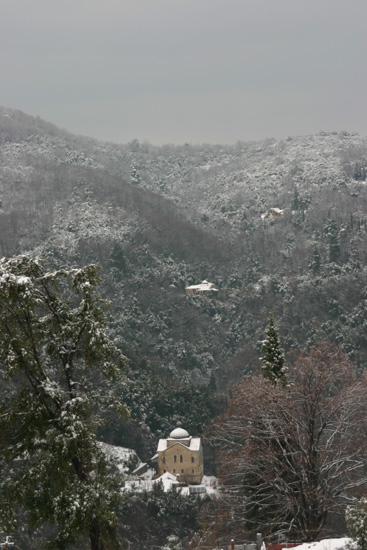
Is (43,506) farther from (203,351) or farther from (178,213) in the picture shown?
(178,213)

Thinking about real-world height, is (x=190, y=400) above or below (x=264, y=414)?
below

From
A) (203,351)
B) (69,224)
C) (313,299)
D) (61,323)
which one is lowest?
(203,351)

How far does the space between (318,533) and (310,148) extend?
170927 millimetres

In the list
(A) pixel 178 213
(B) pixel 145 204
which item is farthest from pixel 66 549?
(A) pixel 178 213

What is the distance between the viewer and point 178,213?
13450 centimetres

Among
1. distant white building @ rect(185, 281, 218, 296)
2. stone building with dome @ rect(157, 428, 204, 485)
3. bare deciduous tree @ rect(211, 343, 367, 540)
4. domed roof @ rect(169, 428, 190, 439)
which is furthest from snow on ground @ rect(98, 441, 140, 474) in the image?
distant white building @ rect(185, 281, 218, 296)

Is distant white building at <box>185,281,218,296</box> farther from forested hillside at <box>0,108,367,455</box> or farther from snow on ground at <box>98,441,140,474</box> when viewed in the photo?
snow on ground at <box>98,441,140,474</box>

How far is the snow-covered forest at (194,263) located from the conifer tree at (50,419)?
95.2 ft

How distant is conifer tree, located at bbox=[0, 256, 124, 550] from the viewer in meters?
9.68

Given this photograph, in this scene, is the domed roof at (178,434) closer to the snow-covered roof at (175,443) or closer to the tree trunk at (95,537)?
the snow-covered roof at (175,443)

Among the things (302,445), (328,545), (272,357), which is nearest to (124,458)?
(272,357)

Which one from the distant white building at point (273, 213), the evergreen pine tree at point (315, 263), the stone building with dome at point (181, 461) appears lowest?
the stone building with dome at point (181, 461)

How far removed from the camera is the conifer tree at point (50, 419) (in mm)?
9680

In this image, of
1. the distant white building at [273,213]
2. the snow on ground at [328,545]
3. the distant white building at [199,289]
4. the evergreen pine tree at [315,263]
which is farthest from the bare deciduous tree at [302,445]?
the distant white building at [273,213]
